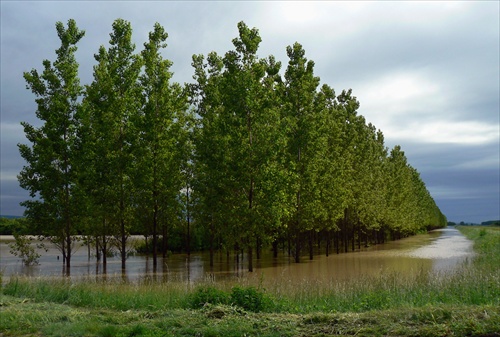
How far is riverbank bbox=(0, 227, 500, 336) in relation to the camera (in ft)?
33.9

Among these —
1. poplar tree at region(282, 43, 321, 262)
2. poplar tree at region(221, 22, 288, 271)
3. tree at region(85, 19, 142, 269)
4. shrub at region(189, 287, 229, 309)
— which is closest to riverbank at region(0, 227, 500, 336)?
shrub at region(189, 287, 229, 309)

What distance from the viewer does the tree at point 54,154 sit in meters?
34.7

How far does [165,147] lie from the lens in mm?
35594

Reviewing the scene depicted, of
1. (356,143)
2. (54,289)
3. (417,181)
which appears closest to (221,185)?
(54,289)

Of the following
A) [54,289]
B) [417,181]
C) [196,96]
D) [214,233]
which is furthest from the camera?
[417,181]

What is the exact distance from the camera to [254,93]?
32.5m

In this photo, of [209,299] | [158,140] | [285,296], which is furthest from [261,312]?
[158,140]

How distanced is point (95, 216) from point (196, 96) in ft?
41.8

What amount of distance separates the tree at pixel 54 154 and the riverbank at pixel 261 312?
59.3 feet

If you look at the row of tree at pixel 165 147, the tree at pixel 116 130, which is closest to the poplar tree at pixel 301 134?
the row of tree at pixel 165 147

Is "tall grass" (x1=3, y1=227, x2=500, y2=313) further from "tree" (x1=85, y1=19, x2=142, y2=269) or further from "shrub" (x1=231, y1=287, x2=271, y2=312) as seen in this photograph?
"tree" (x1=85, y1=19, x2=142, y2=269)

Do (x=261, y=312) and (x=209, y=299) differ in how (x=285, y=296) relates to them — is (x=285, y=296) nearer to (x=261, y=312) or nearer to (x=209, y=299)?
(x=209, y=299)

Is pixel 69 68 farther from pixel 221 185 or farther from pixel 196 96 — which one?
pixel 221 185

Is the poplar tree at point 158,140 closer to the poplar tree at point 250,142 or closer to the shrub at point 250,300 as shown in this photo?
the poplar tree at point 250,142
